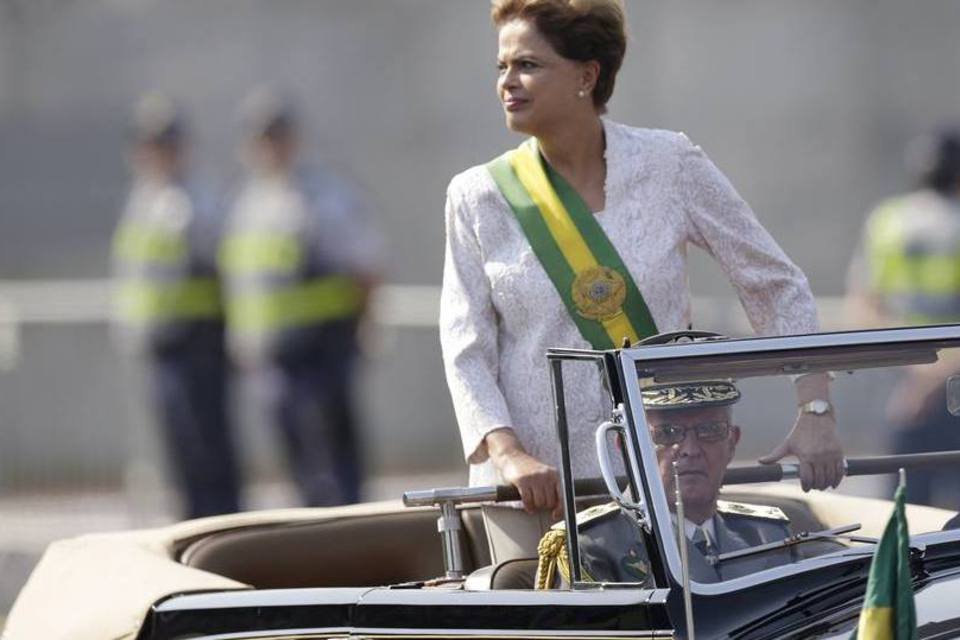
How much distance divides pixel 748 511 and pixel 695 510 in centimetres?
10

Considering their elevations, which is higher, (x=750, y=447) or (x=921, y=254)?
(x=921, y=254)

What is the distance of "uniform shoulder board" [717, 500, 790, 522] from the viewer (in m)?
3.96

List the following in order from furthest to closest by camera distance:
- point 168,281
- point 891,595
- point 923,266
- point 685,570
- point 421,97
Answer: point 421,97 → point 168,281 → point 923,266 → point 685,570 → point 891,595

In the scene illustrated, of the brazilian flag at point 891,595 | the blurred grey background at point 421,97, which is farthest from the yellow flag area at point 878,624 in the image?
the blurred grey background at point 421,97

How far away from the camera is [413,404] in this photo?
11578mm

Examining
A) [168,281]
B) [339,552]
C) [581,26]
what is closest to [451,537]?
[339,552]

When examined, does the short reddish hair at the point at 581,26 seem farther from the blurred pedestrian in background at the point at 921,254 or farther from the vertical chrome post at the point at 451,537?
the blurred pedestrian in background at the point at 921,254

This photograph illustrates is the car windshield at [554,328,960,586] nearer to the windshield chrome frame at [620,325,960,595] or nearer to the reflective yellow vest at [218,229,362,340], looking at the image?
the windshield chrome frame at [620,325,960,595]

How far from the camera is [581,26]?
473cm

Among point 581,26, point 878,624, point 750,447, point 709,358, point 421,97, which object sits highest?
point 421,97

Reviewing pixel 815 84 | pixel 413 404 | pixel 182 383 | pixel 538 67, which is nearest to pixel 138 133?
pixel 182 383

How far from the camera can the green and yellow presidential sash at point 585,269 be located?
4.67 meters

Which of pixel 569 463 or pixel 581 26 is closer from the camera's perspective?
pixel 569 463

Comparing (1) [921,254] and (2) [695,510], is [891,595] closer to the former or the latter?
(2) [695,510]
